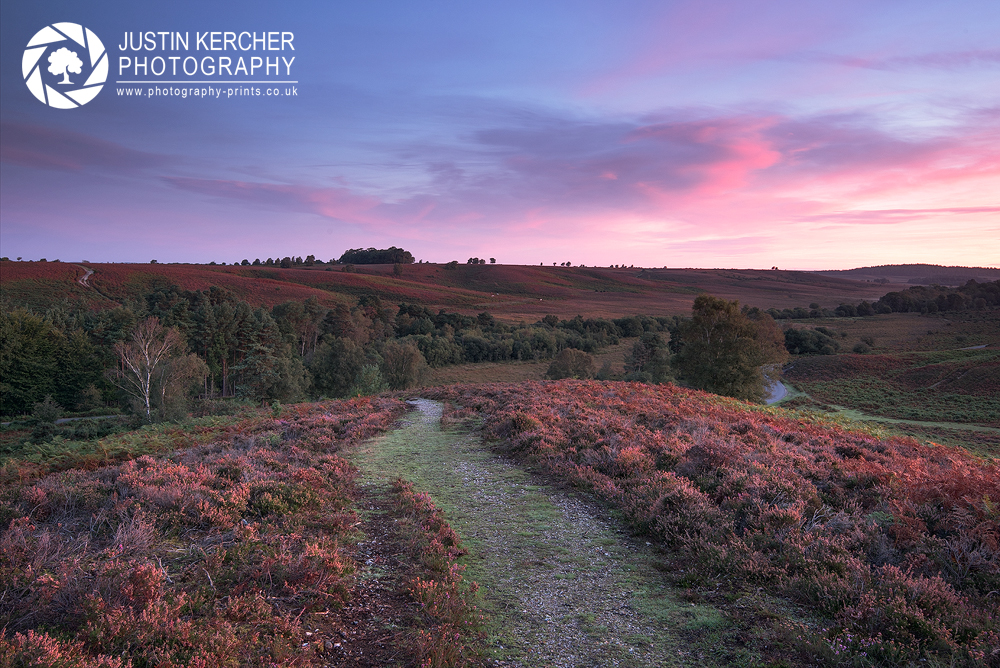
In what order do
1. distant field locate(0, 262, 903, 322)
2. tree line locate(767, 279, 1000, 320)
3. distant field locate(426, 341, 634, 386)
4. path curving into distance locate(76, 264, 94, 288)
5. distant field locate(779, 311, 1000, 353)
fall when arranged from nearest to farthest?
distant field locate(426, 341, 634, 386)
distant field locate(779, 311, 1000, 353)
distant field locate(0, 262, 903, 322)
path curving into distance locate(76, 264, 94, 288)
tree line locate(767, 279, 1000, 320)

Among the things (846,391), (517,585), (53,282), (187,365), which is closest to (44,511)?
(517,585)

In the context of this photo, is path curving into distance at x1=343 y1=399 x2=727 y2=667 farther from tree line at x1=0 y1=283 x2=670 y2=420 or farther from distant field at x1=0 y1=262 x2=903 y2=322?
distant field at x1=0 y1=262 x2=903 y2=322

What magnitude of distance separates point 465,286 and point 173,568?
463 ft

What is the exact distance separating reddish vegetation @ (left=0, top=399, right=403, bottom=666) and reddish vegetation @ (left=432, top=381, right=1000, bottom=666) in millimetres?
5177

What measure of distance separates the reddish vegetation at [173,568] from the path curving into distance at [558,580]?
1.94m

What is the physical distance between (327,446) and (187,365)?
3716cm

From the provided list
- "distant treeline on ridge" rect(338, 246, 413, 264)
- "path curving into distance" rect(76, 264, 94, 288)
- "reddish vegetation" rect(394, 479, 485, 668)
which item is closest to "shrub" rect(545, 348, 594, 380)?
"reddish vegetation" rect(394, 479, 485, 668)

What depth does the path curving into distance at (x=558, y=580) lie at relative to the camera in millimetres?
4879


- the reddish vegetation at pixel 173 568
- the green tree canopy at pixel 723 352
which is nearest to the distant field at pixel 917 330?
the green tree canopy at pixel 723 352

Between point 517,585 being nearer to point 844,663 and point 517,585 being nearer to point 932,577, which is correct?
point 844,663

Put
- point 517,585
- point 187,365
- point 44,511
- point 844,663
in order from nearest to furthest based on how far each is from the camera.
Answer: point 844,663 < point 517,585 < point 44,511 < point 187,365

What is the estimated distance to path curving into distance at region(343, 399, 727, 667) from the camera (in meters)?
4.88

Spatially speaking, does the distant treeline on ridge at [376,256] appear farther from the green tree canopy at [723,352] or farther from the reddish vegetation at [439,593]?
the reddish vegetation at [439,593]

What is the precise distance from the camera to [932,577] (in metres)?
5.53
